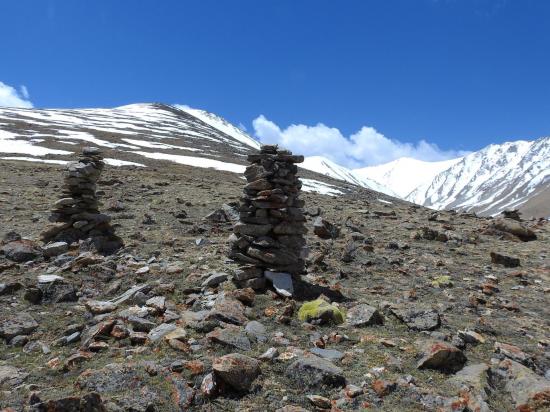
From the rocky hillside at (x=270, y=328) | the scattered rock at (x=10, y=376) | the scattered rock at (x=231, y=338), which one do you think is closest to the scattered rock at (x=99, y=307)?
the rocky hillside at (x=270, y=328)

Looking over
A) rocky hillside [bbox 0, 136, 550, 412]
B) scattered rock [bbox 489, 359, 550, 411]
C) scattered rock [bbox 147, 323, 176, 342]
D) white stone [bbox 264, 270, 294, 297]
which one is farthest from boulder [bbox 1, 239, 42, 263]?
scattered rock [bbox 489, 359, 550, 411]

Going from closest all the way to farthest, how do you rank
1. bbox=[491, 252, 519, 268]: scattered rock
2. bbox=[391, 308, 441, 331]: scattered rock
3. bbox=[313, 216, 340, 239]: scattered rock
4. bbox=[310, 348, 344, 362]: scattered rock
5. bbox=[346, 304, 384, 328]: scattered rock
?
1. bbox=[310, 348, 344, 362]: scattered rock
2. bbox=[391, 308, 441, 331]: scattered rock
3. bbox=[346, 304, 384, 328]: scattered rock
4. bbox=[491, 252, 519, 268]: scattered rock
5. bbox=[313, 216, 340, 239]: scattered rock

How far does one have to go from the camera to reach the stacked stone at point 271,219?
11.6 m

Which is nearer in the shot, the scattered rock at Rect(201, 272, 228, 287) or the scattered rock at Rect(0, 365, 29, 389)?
the scattered rock at Rect(0, 365, 29, 389)

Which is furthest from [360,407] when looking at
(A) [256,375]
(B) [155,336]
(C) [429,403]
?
(B) [155,336]

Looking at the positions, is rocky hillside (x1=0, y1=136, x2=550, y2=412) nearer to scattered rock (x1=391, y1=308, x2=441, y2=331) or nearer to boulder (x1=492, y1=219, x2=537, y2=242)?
scattered rock (x1=391, y1=308, x2=441, y2=331)

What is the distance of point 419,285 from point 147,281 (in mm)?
7292

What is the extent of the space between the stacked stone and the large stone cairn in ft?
17.9

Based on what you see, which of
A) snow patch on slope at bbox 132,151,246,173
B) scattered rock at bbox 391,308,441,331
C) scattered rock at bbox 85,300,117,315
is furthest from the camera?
snow patch on slope at bbox 132,151,246,173

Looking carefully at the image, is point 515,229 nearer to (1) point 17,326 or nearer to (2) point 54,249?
(2) point 54,249

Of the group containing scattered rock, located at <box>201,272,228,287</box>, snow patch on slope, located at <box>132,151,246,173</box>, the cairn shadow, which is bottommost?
scattered rock, located at <box>201,272,228,287</box>

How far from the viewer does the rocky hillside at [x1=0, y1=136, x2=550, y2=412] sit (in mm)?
6934

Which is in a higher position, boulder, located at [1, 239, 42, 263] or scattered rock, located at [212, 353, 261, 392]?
scattered rock, located at [212, 353, 261, 392]

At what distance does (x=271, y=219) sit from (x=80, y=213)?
7.96 metres
